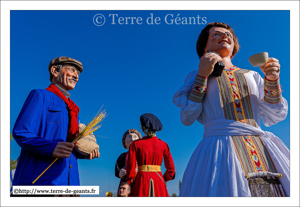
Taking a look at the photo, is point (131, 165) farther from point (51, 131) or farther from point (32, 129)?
point (32, 129)

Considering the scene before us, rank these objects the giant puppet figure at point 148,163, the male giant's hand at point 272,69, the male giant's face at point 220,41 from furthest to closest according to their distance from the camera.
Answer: the giant puppet figure at point 148,163, the male giant's face at point 220,41, the male giant's hand at point 272,69

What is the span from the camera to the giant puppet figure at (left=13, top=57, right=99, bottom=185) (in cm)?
289

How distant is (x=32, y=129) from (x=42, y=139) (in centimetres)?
15

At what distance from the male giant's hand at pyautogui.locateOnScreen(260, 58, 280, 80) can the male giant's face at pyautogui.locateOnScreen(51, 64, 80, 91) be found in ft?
6.20

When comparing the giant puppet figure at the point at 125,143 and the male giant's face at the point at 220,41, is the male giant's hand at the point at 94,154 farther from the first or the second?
the giant puppet figure at the point at 125,143

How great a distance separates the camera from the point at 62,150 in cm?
292

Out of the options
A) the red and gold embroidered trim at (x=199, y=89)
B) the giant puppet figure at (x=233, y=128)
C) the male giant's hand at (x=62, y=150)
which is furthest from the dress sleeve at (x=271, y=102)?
the male giant's hand at (x=62, y=150)

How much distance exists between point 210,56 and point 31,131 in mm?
1797

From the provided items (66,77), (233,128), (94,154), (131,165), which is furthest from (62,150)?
(131,165)

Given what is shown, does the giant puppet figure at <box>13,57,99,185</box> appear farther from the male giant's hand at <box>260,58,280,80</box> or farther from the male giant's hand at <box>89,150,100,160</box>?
the male giant's hand at <box>260,58,280,80</box>

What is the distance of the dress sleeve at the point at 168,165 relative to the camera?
17.4 feet

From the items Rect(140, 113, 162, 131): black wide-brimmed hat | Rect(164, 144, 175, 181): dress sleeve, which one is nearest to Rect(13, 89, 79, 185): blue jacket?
Rect(140, 113, 162, 131): black wide-brimmed hat

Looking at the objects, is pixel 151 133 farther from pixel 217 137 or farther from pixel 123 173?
pixel 217 137

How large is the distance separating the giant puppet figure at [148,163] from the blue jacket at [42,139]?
6.20 ft
